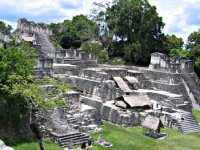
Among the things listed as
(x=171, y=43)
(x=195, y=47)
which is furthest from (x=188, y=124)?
(x=171, y=43)

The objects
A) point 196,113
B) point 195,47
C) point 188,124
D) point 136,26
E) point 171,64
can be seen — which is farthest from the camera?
point 136,26

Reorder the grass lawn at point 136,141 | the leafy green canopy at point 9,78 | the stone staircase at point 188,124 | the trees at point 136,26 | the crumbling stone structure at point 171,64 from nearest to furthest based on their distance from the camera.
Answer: the leafy green canopy at point 9,78 → the grass lawn at point 136,141 → the stone staircase at point 188,124 → the crumbling stone structure at point 171,64 → the trees at point 136,26

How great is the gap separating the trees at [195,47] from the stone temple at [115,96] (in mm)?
3905

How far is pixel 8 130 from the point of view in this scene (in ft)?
55.8

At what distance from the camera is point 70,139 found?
17.8 m

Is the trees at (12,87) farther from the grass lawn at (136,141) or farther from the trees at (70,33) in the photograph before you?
the trees at (70,33)

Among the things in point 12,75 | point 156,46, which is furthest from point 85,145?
point 156,46

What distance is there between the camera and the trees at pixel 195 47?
120ft

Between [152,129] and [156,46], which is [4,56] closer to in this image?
[152,129]

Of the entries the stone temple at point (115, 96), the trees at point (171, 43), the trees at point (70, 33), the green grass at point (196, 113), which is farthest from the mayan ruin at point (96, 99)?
the trees at point (70, 33)

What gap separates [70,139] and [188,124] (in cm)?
913

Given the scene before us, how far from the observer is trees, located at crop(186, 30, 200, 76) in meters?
36.7

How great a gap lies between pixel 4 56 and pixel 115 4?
2618 cm

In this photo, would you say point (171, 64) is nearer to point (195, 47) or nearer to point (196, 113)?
point (196, 113)
